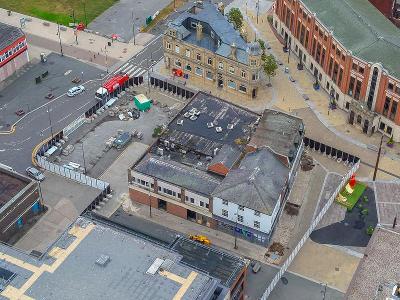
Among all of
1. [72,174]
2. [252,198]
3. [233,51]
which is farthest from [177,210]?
[233,51]

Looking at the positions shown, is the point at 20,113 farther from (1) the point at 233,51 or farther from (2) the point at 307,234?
(2) the point at 307,234

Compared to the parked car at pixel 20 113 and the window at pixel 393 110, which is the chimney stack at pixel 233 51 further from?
the parked car at pixel 20 113

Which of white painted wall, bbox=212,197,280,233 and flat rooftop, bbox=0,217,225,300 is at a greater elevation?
flat rooftop, bbox=0,217,225,300

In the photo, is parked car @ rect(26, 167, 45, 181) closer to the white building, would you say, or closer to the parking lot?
the parking lot

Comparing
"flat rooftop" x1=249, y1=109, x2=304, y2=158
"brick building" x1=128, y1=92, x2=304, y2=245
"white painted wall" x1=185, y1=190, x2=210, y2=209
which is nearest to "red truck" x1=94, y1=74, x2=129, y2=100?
"brick building" x1=128, y1=92, x2=304, y2=245

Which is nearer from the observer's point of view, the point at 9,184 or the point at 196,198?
the point at 196,198

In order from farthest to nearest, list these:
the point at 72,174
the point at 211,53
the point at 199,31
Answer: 1. the point at 199,31
2. the point at 211,53
3. the point at 72,174

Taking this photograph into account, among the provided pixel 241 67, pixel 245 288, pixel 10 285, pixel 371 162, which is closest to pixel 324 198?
pixel 371 162
